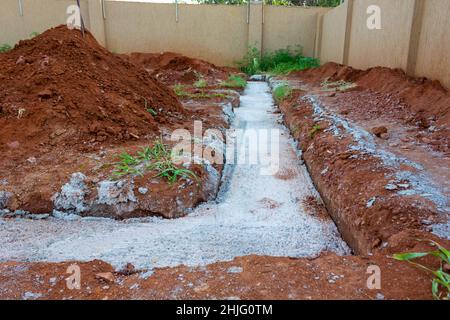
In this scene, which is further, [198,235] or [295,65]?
[295,65]

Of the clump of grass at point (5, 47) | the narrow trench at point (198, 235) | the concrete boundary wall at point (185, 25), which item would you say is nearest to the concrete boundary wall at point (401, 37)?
the narrow trench at point (198, 235)

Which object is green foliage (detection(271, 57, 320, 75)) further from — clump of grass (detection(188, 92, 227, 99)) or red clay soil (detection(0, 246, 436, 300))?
red clay soil (detection(0, 246, 436, 300))

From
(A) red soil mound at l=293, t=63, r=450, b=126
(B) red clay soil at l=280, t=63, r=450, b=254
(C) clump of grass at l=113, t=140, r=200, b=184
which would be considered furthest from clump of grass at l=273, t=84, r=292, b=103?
(C) clump of grass at l=113, t=140, r=200, b=184

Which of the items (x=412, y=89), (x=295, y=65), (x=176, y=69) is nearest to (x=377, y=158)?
(x=412, y=89)

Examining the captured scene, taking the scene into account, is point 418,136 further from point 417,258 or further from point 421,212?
point 417,258

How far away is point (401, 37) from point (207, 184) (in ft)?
14.3

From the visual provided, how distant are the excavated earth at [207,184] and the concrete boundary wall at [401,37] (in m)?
0.29

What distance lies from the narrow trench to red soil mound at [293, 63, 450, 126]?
1.85m

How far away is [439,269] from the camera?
1769 millimetres

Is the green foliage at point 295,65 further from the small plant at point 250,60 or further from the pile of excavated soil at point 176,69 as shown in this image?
the pile of excavated soil at point 176,69

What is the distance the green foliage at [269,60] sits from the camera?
42.9 feet

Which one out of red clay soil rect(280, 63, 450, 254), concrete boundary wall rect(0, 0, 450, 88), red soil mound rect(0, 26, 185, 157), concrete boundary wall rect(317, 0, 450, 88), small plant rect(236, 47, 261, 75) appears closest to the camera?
red clay soil rect(280, 63, 450, 254)

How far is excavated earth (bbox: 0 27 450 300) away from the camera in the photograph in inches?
73.3

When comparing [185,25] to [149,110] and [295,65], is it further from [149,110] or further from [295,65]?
[149,110]
